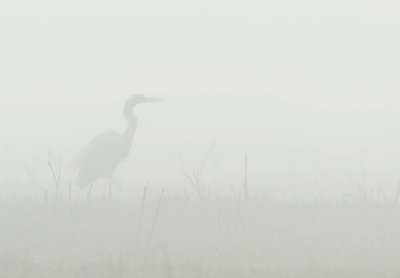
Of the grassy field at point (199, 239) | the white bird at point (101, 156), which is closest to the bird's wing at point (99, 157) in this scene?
the white bird at point (101, 156)

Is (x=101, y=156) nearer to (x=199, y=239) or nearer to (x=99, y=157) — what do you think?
(x=99, y=157)

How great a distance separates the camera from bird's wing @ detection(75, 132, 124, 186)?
57.0ft

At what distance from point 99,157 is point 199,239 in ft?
18.8

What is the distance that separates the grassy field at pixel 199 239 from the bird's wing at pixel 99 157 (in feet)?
9.10

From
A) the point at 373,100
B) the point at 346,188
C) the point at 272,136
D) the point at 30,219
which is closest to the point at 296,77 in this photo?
the point at 373,100

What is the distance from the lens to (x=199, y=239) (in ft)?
39.1

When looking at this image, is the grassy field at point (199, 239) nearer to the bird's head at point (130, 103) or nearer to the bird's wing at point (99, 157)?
the bird's wing at point (99, 157)

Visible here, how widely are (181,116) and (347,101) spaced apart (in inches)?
438

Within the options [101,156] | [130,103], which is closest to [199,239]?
[101,156]

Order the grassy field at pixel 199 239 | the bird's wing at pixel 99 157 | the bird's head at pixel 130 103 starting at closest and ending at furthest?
the grassy field at pixel 199 239 < the bird's wing at pixel 99 157 < the bird's head at pixel 130 103

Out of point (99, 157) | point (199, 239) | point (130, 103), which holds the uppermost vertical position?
point (130, 103)

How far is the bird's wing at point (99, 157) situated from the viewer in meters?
17.4

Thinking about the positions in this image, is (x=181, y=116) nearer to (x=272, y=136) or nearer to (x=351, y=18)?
(x=272, y=136)

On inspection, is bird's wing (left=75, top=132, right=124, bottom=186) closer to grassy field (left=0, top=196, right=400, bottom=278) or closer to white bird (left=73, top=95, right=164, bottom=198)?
white bird (left=73, top=95, right=164, bottom=198)
